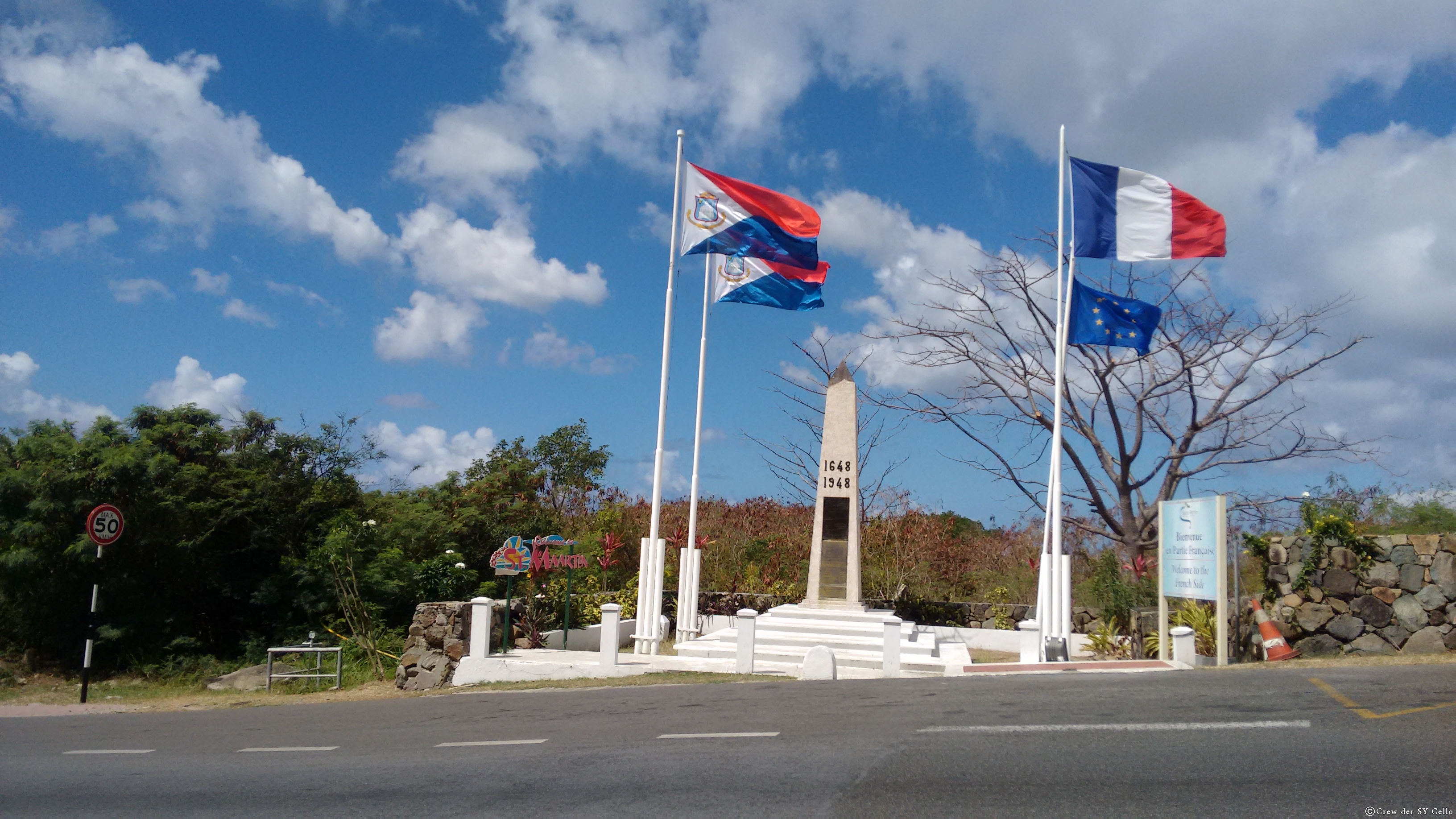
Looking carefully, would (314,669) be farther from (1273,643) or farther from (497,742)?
(1273,643)

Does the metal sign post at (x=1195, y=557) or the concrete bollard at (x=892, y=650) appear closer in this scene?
the metal sign post at (x=1195, y=557)

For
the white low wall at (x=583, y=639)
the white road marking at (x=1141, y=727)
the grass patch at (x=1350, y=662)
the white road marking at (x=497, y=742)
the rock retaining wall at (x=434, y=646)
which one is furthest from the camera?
the white low wall at (x=583, y=639)

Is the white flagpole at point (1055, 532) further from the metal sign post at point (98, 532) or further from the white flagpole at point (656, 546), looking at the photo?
the metal sign post at point (98, 532)

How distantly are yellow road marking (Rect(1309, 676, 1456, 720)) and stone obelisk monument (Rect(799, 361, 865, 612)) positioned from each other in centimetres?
1142

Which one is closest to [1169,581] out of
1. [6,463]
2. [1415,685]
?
[1415,685]

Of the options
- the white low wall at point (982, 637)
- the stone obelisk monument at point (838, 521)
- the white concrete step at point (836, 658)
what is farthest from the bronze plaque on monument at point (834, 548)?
the white concrete step at point (836, 658)

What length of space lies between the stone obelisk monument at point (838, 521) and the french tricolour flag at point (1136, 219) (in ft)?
20.8

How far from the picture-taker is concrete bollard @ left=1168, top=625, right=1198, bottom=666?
12.9 metres

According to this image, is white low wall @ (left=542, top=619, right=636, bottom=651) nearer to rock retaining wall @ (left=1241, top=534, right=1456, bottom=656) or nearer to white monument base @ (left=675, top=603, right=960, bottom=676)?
white monument base @ (left=675, top=603, right=960, bottom=676)

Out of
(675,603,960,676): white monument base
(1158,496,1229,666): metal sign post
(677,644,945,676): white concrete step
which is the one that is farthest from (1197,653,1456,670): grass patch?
(675,603,960,676): white monument base

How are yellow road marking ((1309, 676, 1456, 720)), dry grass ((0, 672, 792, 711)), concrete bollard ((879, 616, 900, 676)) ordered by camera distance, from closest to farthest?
1. yellow road marking ((1309, 676, 1456, 720))
2. dry grass ((0, 672, 792, 711))
3. concrete bollard ((879, 616, 900, 676))

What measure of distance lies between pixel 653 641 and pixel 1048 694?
319 inches

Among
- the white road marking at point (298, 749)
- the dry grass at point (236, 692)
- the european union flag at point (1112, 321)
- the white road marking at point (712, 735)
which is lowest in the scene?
the dry grass at point (236, 692)

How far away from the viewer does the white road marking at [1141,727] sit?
742cm
